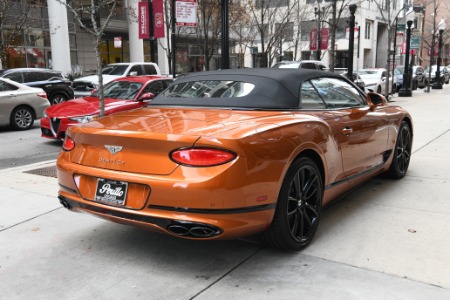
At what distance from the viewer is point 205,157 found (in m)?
3.13

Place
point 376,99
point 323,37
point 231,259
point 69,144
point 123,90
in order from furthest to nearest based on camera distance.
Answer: point 323,37
point 123,90
point 376,99
point 69,144
point 231,259

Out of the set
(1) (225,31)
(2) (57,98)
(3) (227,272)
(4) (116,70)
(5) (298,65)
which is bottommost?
(3) (227,272)

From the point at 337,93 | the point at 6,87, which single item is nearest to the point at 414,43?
the point at 6,87

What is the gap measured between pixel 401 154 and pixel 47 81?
12.9 meters

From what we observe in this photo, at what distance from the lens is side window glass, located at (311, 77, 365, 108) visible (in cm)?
463

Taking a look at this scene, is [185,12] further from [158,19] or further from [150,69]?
[158,19]

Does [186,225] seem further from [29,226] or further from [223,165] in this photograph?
[29,226]

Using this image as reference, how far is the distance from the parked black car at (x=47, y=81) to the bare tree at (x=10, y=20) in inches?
207

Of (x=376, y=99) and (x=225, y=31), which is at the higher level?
(x=225, y=31)

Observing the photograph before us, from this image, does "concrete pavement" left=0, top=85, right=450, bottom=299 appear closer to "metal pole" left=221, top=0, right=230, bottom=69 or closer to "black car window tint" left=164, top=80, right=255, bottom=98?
"black car window tint" left=164, top=80, right=255, bottom=98

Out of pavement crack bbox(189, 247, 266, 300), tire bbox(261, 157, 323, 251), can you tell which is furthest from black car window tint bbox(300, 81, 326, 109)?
pavement crack bbox(189, 247, 266, 300)

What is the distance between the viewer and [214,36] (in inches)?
997

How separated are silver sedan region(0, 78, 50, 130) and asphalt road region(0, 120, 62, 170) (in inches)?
12.3

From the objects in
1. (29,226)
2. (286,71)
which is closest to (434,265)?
(286,71)
